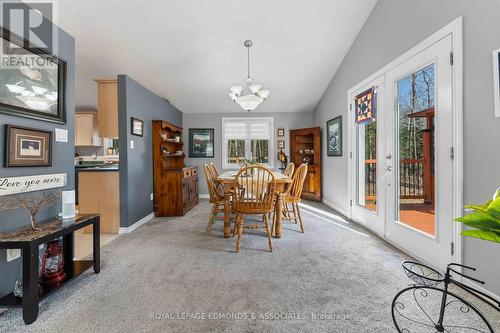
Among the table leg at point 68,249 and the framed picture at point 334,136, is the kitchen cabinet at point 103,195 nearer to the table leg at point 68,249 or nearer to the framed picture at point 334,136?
the table leg at point 68,249

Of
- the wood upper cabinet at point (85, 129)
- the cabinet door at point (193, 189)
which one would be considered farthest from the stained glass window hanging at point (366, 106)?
the wood upper cabinet at point (85, 129)

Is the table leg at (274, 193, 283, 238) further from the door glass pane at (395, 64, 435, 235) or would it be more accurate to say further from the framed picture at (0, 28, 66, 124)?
the framed picture at (0, 28, 66, 124)

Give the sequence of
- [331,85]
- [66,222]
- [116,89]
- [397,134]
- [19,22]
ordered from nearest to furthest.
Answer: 1. [19,22]
2. [66,222]
3. [397,134]
4. [116,89]
5. [331,85]

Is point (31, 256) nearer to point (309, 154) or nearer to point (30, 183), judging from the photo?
point (30, 183)

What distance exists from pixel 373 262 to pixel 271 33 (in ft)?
11.1

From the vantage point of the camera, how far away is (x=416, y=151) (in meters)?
2.57

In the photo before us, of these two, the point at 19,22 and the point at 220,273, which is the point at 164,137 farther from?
the point at 220,273

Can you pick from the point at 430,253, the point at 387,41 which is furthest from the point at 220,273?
the point at 387,41

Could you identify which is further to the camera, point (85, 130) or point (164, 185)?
point (85, 130)

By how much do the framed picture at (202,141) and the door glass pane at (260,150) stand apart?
1115 millimetres

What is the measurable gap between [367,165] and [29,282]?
3.83 metres

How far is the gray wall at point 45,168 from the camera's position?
1.57 metres

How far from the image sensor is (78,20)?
2.91 m

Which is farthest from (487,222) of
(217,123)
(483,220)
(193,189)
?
(217,123)
